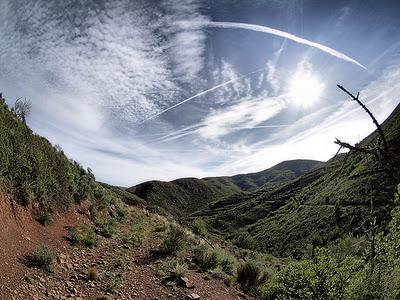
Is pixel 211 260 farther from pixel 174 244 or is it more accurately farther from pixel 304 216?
pixel 304 216

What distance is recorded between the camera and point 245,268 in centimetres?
1334

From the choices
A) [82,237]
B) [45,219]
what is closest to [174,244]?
[82,237]

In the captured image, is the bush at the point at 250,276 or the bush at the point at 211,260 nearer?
the bush at the point at 250,276

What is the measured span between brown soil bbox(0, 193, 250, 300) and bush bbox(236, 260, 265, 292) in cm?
80

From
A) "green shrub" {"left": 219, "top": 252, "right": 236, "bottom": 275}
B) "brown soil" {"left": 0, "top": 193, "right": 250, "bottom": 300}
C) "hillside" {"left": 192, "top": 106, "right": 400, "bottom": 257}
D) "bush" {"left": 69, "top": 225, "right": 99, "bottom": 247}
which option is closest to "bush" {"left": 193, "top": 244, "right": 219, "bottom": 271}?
"green shrub" {"left": 219, "top": 252, "right": 236, "bottom": 275}

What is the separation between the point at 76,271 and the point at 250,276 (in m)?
6.60

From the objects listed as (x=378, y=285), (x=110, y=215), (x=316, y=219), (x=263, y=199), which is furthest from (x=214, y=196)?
(x=378, y=285)

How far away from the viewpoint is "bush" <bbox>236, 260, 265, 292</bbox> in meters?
12.8

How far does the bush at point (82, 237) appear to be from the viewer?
11914 mm

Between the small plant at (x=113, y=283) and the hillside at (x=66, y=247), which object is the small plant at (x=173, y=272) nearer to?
the hillside at (x=66, y=247)

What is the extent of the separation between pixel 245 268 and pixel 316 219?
5152 centimetres

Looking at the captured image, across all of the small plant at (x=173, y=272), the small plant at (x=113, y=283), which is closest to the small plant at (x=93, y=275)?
the small plant at (x=113, y=283)

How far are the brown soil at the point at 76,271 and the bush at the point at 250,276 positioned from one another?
2.63 ft

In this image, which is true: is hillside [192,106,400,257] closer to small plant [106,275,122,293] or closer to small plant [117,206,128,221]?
small plant [117,206,128,221]
